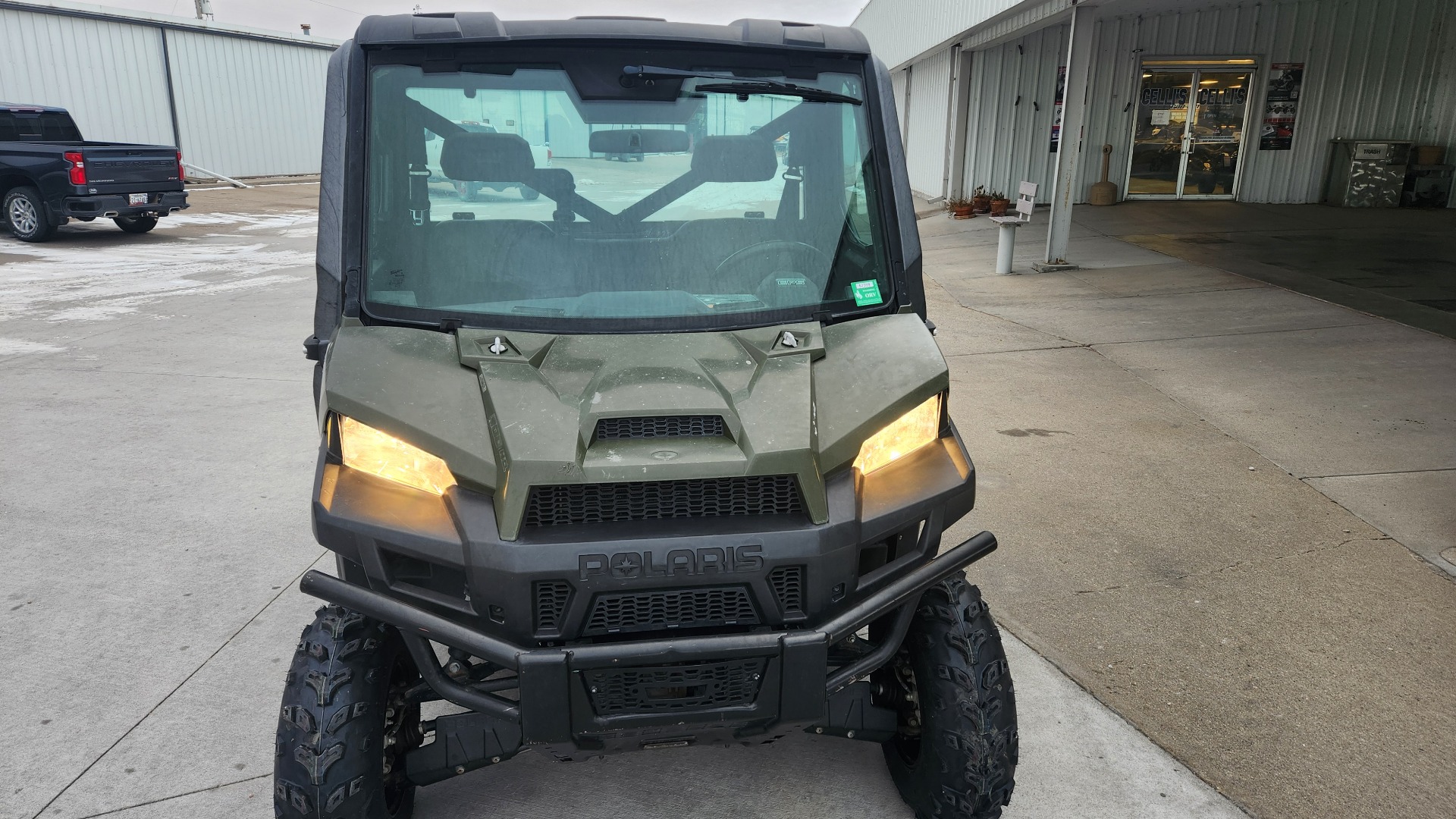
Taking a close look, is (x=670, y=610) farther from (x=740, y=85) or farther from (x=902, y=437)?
(x=740, y=85)

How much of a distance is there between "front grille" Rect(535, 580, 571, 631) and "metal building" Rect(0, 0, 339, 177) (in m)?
23.0

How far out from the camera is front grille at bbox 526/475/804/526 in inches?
88.6

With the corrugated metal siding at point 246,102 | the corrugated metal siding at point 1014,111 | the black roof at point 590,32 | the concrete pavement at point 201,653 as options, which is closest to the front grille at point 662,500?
the concrete pavement at point 201,653

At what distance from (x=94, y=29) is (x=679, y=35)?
93.1 ft

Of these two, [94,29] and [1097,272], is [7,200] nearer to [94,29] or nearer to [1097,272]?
[94,29]

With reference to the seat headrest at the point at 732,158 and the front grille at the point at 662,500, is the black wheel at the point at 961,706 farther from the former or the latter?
the seat headrest at the point at 732,158

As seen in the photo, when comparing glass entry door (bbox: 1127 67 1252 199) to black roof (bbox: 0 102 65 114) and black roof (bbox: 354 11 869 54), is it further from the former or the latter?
black roof (bbox: 0 102 65 114)

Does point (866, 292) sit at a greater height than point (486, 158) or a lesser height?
lesser

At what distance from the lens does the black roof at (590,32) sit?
275 cm

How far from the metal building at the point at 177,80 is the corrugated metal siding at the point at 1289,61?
15.2 m

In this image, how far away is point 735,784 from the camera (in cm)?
309

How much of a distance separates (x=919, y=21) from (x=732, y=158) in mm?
21027

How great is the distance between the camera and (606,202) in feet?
9.45

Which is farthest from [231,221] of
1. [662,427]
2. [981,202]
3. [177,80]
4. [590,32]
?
[662,427]
